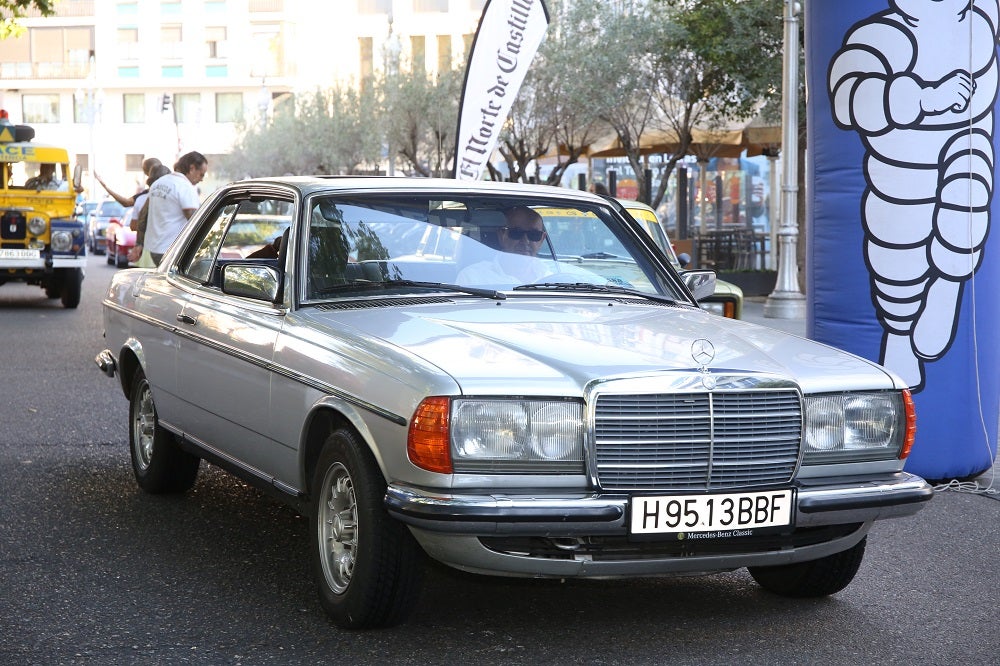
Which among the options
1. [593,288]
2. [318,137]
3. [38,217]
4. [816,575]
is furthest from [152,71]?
[816,575]

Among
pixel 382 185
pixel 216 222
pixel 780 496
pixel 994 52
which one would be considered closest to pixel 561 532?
pixel 780 496

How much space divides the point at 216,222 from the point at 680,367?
2.99m

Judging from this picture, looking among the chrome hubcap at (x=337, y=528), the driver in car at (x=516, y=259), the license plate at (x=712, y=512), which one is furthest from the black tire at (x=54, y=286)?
the license plate at (x=712, y=512)

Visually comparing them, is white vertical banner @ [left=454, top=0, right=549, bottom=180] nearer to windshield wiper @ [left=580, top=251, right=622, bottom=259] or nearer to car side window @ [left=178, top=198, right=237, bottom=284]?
car side window @ [left=178, top=198, right=237, bottom=284]

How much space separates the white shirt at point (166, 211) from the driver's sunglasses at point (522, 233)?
6922 millimetres

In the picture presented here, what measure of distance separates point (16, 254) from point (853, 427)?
674 inches

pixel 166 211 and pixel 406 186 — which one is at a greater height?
pixel 406 186

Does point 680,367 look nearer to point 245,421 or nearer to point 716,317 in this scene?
point 716,317

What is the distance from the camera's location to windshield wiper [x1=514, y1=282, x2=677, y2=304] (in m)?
5.47

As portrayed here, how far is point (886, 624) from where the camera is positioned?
489 cm

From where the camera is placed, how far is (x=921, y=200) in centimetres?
725

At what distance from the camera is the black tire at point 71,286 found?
20.3 metres

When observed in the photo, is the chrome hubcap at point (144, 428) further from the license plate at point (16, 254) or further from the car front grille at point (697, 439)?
the license plate at point (16, 254)

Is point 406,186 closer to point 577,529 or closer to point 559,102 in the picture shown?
point 577,529
